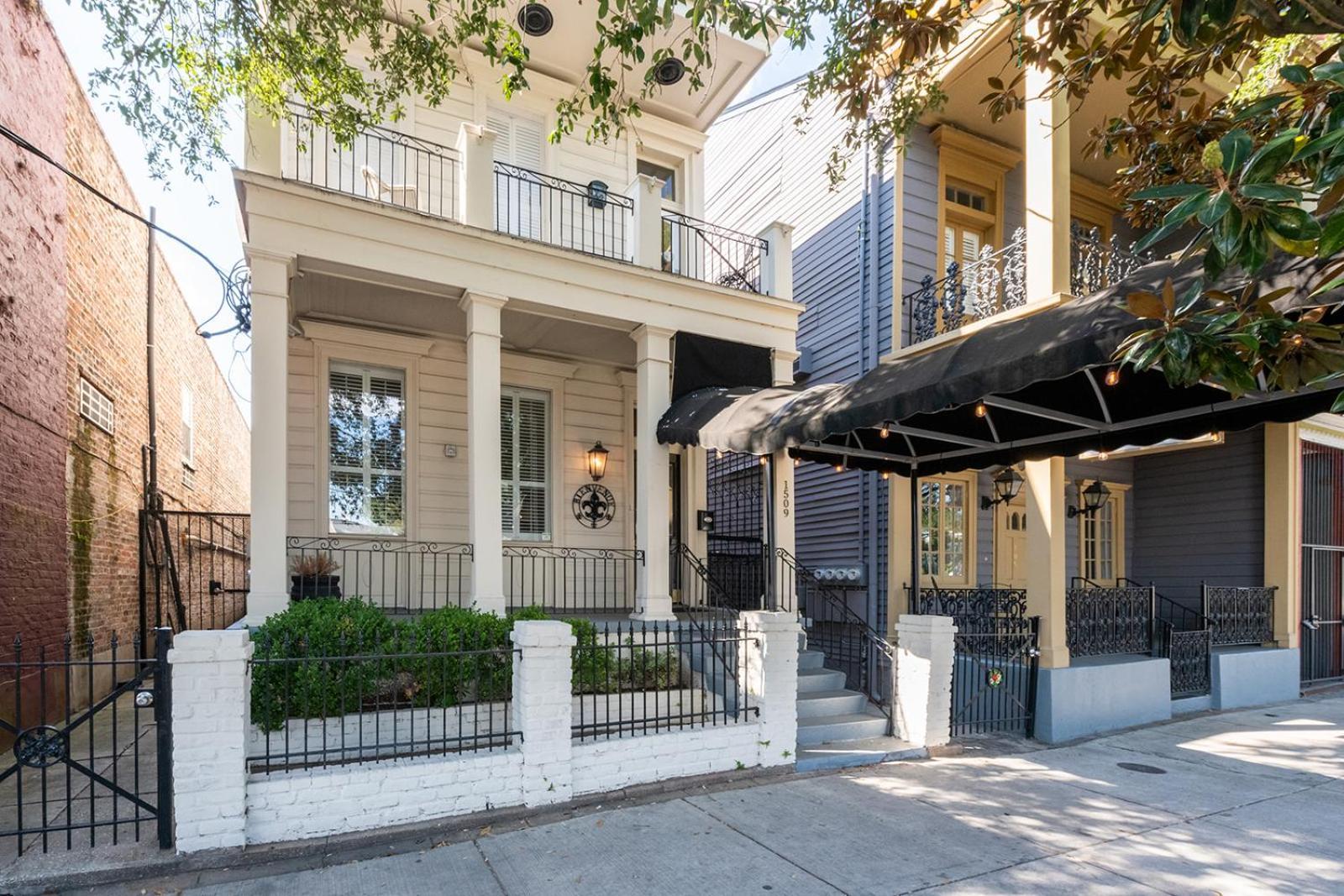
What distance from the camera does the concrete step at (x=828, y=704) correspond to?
704 centimetres

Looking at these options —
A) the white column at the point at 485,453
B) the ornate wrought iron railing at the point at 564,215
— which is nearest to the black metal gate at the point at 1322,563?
the ornate wrought iron railing at the point at 564,215

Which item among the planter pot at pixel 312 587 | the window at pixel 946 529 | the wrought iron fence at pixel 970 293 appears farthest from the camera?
the window at pixel 946 529

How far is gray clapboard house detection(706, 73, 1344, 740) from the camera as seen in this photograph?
8.32 m

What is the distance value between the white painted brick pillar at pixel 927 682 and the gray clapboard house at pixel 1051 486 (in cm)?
131

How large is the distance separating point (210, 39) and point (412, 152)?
2.74 m

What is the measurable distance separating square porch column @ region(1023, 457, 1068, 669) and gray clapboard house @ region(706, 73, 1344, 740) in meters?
0.03

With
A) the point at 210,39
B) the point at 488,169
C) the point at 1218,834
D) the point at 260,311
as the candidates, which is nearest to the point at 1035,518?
the point at 1218,834

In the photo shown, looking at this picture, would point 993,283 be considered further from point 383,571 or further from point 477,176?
point 383,571

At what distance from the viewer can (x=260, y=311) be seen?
6.37 m

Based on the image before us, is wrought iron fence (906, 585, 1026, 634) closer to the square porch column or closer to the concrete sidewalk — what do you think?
the square porch column

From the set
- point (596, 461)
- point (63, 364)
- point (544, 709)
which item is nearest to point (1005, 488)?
point (596, 461)

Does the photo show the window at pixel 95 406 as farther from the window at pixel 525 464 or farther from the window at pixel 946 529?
the window at pixel 946 529

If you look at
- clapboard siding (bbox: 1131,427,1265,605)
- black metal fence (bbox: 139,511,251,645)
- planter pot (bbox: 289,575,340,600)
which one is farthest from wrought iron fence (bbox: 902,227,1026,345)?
black metal fence (bbox: 139,511,251,645)

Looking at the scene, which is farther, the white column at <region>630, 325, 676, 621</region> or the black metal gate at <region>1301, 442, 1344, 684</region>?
the black metal gate at <region>1301, 442, 1344, 684</region>
